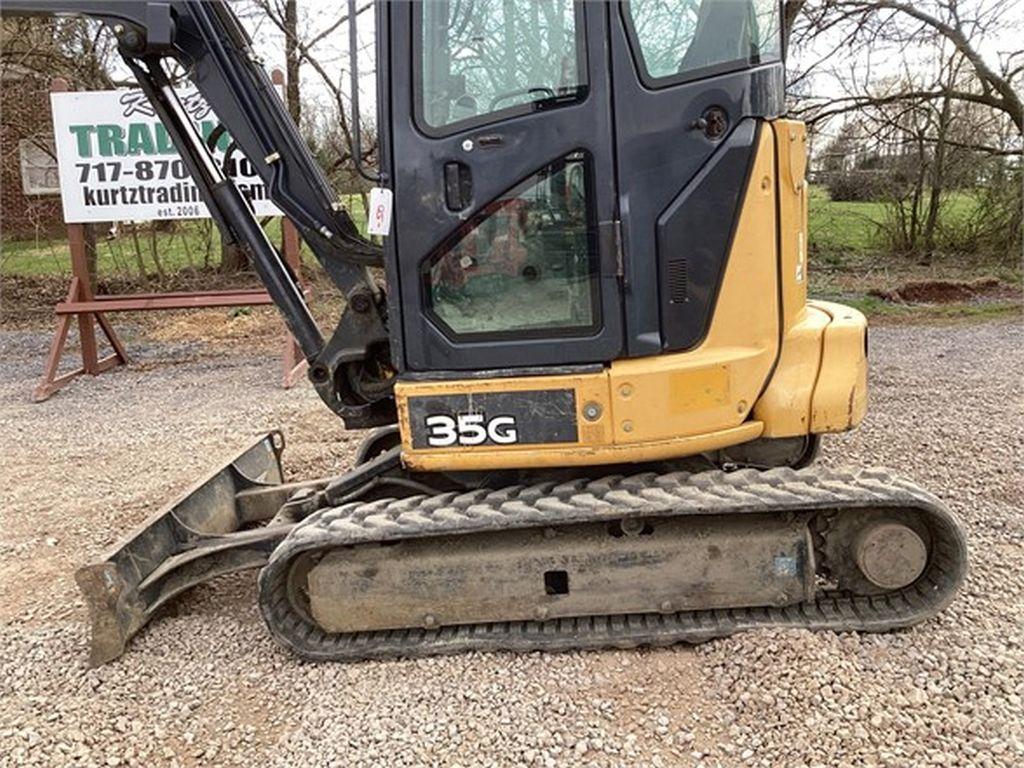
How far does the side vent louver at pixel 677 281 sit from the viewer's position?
2.98 meters

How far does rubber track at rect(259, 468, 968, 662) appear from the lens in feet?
9.59

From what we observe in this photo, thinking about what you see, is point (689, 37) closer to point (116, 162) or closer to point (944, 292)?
point (116, 162)

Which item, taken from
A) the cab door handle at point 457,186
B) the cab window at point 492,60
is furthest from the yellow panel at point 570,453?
the cab window at point 492,60

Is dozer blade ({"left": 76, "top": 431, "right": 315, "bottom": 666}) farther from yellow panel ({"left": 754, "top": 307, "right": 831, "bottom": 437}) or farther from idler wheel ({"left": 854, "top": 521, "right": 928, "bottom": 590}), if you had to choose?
idler wheel ({"left": 854, "top": 521, "right": 928, "bottom": 590})

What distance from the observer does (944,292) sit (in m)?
10.5

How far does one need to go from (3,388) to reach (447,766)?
7.10 meters

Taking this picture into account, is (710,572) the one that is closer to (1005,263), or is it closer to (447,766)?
(447,766)

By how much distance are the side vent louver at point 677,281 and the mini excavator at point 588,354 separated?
1 centimetres

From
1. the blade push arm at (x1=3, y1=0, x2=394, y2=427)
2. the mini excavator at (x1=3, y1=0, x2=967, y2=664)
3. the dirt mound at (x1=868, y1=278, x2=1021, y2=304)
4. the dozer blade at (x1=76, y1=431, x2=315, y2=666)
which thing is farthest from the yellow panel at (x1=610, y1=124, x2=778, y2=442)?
the dirt mound at (x1=868, y1=278, x2=1021, y2=304)

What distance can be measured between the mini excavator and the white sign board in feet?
15.8

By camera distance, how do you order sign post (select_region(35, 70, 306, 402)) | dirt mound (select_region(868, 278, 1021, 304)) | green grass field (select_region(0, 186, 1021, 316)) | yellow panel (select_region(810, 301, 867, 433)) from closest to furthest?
1. yellow panel (select_region(810, 301, 867, 433))
2. sign post (select_region(35, 70, 306, 402))
3. dirt mound (select_region(868, 278, 1021, 304))
4. green grass field (select_region(0, 186, 1021, 316))

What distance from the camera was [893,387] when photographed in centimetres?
654

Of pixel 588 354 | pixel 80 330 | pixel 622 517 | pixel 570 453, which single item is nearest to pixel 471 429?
pixel 570 453

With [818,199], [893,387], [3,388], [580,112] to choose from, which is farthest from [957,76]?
[3,388]
